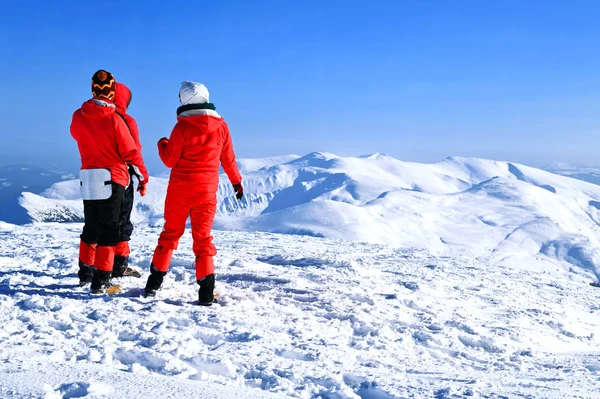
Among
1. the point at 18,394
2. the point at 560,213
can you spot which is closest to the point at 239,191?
the point at 18,394

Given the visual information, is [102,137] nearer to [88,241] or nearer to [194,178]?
[194,178]

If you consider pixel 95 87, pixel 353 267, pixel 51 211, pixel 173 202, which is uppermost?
pixel 95 87

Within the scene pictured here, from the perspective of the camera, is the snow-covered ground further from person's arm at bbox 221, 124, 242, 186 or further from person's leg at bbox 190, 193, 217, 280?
person's arm at bbox 221, 124, 242, 186

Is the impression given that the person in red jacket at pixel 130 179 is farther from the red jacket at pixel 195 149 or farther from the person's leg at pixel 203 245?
the person's leg at pixel 203 245

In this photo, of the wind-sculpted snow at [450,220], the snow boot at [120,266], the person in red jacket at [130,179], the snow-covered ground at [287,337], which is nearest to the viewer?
the snow-covered ground at [287,337]

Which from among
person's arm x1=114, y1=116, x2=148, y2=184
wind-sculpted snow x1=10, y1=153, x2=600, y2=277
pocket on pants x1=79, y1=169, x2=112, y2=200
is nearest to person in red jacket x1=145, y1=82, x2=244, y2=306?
person's arm x1=114, y1=116, x2=148, y2=184

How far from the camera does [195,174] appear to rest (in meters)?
4.77

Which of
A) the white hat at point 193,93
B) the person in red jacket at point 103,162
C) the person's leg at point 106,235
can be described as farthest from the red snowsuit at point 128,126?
the white hat at point 193,93

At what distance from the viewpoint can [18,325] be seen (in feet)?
12.4

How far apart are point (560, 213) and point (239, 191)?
591 feet

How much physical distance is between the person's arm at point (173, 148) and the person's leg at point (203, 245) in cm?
43

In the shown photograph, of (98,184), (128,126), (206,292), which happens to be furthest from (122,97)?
(206,292)

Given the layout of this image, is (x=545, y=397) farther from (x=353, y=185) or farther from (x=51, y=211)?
(x=353, y=185)

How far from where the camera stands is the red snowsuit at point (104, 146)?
4766 millimetres
